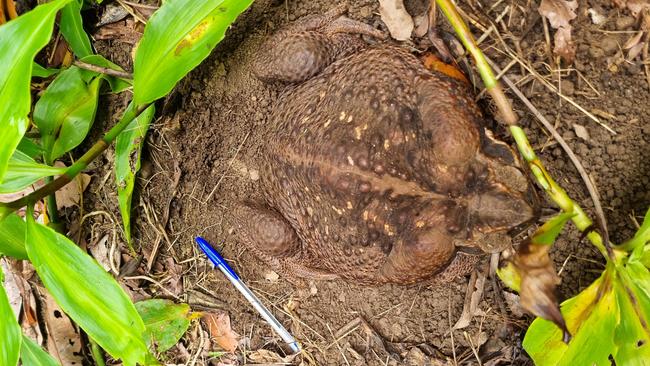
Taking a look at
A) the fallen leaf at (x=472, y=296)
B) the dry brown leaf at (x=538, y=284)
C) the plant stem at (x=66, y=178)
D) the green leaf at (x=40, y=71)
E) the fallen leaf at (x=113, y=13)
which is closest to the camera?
the dry brown leaf at (x=538, y=284)

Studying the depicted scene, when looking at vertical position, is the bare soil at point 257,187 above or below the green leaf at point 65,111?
below

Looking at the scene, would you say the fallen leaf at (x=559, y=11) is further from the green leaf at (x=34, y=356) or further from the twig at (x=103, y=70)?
the green leaf at (x=34, y=356)

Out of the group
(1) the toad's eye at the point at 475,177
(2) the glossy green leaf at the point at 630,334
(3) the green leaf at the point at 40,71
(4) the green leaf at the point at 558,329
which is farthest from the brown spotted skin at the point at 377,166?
(3) the green leaf at the point at 40,71

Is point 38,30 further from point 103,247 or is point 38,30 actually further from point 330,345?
point 330,345

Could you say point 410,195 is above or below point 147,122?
below

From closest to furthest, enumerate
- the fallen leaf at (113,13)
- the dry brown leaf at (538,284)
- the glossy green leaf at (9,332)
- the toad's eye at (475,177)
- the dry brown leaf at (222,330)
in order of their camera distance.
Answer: the dry brown leaf at (538,284) < the toad's eye at (475,177) < the glossy green leaf at (9,332) < the fallen leaf at (113,13) < the dry brown leaf at (222,330)

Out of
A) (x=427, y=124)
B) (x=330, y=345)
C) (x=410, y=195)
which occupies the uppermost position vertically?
(x=427, y=124)

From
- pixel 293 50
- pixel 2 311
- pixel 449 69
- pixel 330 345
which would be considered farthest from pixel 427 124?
pixel 2 311
